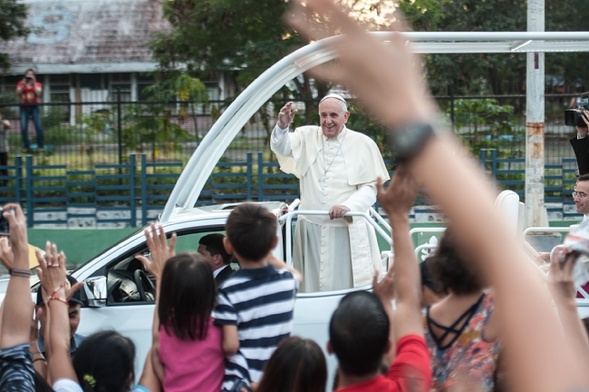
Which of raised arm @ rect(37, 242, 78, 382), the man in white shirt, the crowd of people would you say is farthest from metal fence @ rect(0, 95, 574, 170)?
raised arm @ rect(37, 242, 78, 382)

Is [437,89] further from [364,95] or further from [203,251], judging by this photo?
[364,95]

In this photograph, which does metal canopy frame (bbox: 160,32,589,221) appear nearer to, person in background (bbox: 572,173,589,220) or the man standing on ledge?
the man standing on ledge

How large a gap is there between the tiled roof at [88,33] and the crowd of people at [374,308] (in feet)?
78.7

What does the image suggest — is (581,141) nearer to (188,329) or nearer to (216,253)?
(216,253)

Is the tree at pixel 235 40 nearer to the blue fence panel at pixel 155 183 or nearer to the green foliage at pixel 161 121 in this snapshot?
the green foliage at pixel 161 121

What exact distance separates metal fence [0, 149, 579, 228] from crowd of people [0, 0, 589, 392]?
9258 millimetres

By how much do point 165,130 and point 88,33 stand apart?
15.8m

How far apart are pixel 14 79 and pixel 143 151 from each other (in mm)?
10082

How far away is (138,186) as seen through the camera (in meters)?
13.8

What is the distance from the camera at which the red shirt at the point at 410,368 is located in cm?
237

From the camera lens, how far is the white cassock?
5.86m

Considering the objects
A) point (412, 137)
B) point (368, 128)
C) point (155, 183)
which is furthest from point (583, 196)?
point (155, 183)

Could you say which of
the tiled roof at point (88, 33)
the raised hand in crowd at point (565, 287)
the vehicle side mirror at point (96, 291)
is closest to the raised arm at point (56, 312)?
the raised hand in crowd at point (565, 287)

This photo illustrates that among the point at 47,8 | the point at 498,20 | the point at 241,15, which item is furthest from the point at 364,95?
the point at 47,8
